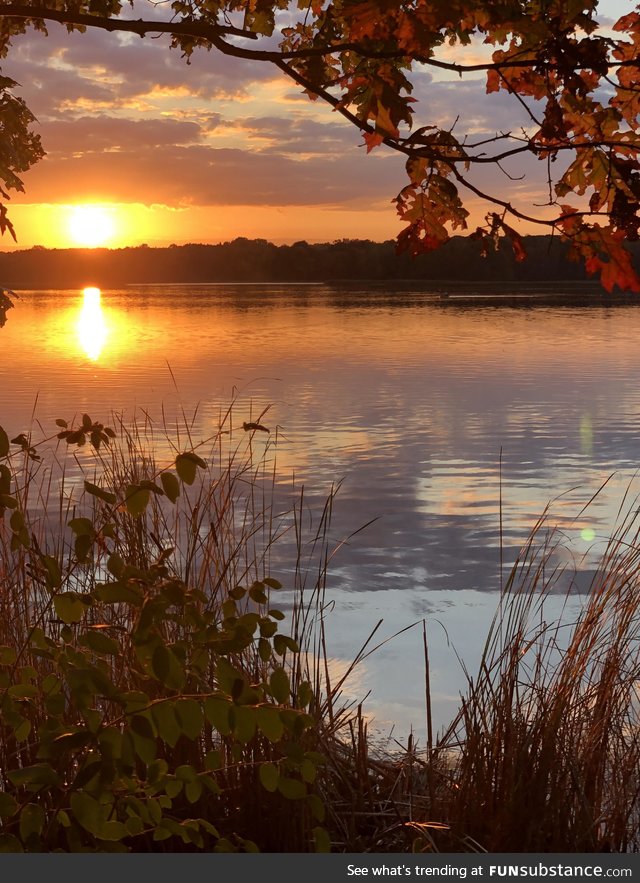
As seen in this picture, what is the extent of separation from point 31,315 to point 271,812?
123 ft

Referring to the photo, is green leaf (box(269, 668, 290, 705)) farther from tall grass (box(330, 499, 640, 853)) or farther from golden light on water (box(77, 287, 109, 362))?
golden light on water (box(77, 287, 109, 362))

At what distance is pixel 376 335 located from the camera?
2703 centimetres

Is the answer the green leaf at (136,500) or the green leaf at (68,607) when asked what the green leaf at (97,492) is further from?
the green leaf at (68,607)

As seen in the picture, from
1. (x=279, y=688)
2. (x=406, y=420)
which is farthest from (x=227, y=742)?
(x=406, y=420)

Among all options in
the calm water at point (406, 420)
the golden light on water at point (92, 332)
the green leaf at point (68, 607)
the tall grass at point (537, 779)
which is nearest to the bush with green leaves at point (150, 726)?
the green leaf at point (68, 607)

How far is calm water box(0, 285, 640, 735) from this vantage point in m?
6.02

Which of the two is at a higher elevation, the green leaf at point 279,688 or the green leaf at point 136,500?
the green leaf at point 136,500

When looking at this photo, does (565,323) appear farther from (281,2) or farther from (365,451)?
(281,2)

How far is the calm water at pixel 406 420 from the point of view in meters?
6.02

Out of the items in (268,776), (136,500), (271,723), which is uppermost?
(136,500)

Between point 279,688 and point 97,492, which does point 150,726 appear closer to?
point 279,688

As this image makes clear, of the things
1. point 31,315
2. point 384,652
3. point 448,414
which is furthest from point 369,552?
point 31,315

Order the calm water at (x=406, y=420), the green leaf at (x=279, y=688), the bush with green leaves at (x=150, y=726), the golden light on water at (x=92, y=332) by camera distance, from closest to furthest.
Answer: the bush with green leaves at (x=150, y=726), the green leaf at (x=279, y=688), the calm water at (x=406, y=420), the golden light on water at (x=92, y=332)

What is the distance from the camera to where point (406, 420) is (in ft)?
42.2
